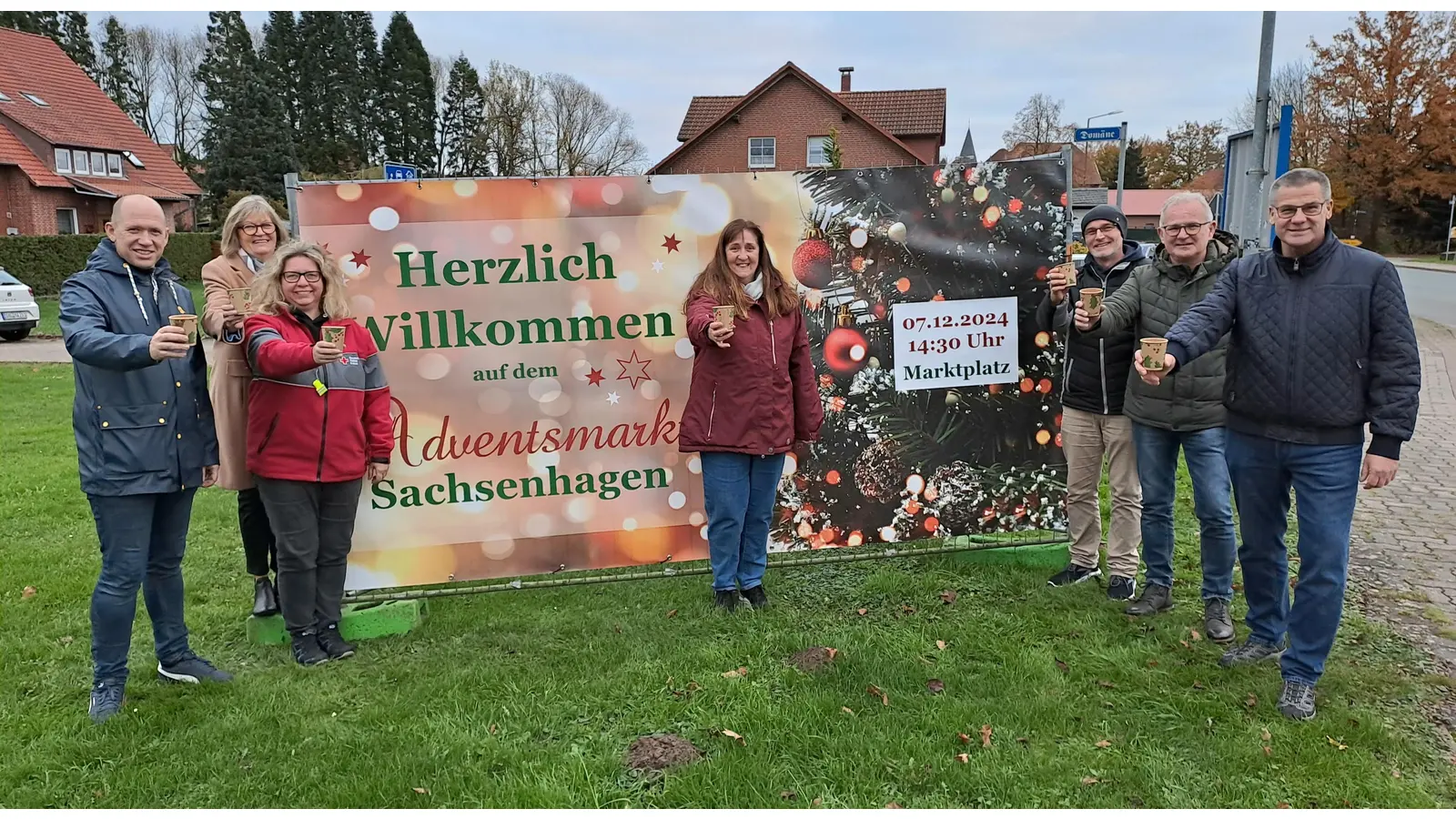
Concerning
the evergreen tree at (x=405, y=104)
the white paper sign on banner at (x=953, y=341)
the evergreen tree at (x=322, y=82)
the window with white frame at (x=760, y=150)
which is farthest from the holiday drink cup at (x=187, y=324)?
the evergreen tree at (x=405, y=104)

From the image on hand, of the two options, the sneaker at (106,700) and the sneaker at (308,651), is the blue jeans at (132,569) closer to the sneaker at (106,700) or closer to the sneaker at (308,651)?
the sneaker at (106,700)

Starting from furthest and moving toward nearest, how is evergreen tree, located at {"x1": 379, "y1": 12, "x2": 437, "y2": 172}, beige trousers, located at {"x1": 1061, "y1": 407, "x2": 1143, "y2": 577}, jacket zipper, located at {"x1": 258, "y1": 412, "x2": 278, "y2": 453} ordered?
evergreen tree, located at {"x1": 379, "y1": 12, "x2": 437, "y2": 172} → beige trousers, located at {"x1": 1061, "y1": 407, "x2": 1143, "y2": 577} → jacket zipper, located at {"x1": 258, "y1": 412, "x2": 278, "y2": 453}

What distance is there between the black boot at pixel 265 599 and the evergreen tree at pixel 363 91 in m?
55.5

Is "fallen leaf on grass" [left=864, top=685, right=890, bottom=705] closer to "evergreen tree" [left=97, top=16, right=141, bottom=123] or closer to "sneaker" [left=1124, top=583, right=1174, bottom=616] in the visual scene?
"sneaker" [left=1124, top=583, right=1174, bottom=616]

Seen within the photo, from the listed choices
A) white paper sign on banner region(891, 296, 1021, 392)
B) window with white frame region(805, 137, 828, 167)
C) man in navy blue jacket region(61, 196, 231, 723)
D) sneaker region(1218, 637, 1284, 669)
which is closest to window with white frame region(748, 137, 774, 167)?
window with white frame region(805, 137, 828, 167)

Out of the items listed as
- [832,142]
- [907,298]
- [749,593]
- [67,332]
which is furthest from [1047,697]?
[832,142]

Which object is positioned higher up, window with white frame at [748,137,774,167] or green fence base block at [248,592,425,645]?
window with white frame at [748,137,774,167]

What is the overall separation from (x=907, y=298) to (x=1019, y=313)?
64 cm

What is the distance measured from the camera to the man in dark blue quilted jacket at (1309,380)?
3223mm

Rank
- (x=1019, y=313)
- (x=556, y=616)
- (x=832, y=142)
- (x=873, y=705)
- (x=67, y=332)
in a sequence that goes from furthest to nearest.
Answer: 1. (x=832, y=142)
2. (x=1019, y=313)
3. (x=556, y=616)
4. (x=873, y=705)
5. (x=67, y=332)

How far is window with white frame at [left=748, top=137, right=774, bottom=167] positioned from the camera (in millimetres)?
41469

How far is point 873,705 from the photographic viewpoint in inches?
137

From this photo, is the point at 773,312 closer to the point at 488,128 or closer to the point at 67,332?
the point at 67,332

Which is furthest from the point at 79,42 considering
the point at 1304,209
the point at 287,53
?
the point at 1304,209
